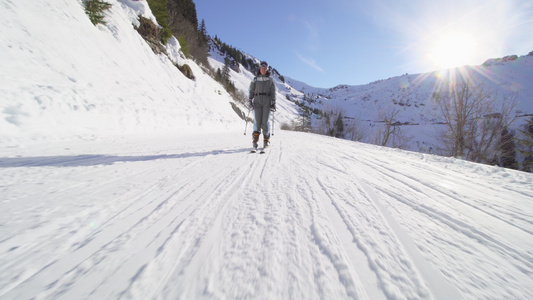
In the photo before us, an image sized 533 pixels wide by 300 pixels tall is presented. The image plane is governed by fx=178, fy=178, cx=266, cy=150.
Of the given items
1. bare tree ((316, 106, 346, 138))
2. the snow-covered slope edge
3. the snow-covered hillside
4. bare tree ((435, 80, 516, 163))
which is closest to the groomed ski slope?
the snow-covered slope edge

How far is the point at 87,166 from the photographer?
229 cm

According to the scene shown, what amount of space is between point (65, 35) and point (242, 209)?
8.54 meters

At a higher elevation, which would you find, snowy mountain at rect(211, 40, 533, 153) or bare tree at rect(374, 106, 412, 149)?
snowy mountain at rect(211, 40, 533, 153)

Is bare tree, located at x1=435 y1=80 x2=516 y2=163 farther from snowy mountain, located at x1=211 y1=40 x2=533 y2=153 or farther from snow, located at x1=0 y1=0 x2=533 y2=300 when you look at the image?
snowy mountain, located at x1=211 y1=40 x2=533 y2=153

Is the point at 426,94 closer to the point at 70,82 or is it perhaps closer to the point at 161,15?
the point at 161,15

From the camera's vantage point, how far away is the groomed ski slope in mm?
799

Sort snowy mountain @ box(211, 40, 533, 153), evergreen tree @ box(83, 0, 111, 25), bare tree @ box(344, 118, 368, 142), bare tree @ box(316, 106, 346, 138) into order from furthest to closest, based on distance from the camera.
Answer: snowy mountain @ box(211, 40, 533, 153), bare tree @ box(316, 106, 346, 138), bare tree @ box(344, 118, 368, 142), evergreen tree @ box(83, 0, 111, 25)

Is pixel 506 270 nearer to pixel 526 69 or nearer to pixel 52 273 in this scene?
pixel 52 273

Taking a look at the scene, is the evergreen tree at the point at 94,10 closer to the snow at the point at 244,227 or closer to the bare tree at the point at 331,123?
the snow at the point at 244,227

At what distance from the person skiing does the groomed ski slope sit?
7.38 feet

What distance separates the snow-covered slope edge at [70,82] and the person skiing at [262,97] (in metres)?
3.61

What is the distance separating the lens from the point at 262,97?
412cm

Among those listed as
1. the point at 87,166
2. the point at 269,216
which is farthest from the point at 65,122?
the point at 269,216

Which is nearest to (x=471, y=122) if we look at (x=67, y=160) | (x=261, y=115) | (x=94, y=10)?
(x=261, y=115)
